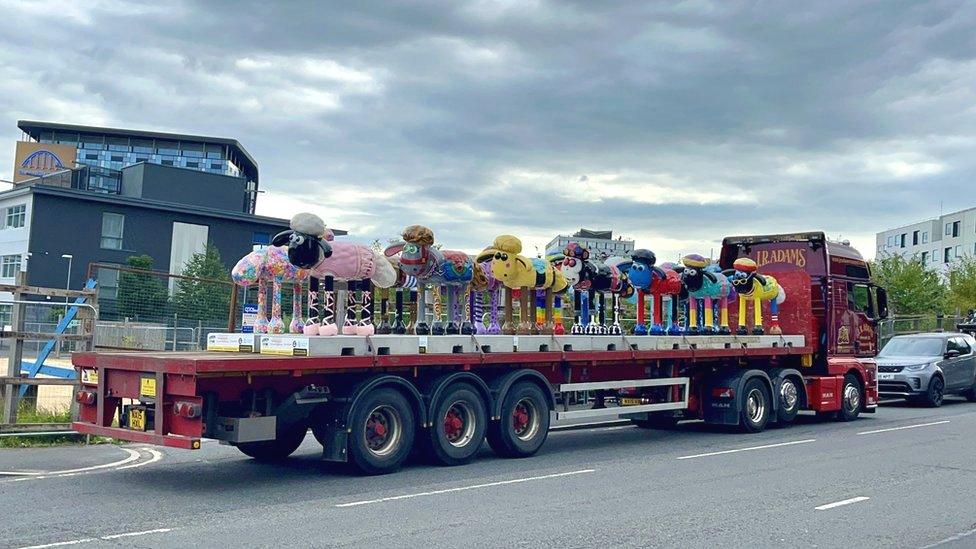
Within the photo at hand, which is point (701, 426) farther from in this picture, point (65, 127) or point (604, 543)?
point (65, 127)

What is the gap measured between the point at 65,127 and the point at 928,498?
90.3m

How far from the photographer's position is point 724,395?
50.1 ft

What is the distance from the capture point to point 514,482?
9.98 metres

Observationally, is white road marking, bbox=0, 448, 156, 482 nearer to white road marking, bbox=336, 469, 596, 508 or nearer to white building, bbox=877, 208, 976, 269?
white road marking, bbox=336, 469, 596, 508

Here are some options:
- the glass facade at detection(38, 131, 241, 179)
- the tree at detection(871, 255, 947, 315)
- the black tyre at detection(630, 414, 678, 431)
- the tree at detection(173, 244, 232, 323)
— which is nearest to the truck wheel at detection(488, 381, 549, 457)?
the black tyre at detection(630, 414, 678, 431)

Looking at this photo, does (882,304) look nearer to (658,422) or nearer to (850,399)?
(850,399)

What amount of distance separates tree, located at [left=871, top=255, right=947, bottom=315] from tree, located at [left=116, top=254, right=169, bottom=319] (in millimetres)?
34298

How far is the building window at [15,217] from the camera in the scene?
51125mm

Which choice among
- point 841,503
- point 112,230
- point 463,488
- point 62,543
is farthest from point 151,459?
point 112,230

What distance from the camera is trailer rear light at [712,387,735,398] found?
49.8ft

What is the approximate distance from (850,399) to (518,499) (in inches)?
426

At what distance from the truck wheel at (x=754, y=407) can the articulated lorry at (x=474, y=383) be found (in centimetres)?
3

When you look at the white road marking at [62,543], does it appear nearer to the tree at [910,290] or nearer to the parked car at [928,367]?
the parked car at [928,367]


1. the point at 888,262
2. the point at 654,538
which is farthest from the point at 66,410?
the point at 888,262
